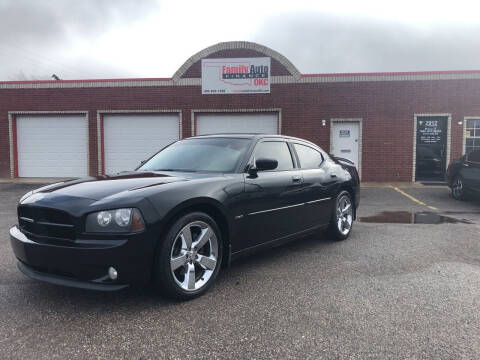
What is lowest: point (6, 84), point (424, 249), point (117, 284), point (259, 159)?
point (424, 249)

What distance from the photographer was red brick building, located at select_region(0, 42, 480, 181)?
46.7 feet

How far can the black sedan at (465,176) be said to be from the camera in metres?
9.50

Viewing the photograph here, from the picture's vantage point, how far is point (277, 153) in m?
4.70

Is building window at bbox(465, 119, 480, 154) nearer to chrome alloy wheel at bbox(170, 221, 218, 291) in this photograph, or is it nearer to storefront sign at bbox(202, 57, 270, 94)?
storefront sign at bbox(202, 57, 270, 94)

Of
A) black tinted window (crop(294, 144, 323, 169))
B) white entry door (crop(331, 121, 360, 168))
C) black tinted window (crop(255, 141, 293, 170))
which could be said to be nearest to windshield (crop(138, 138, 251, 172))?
black tinted window (crop(255, 141, 293, 170))

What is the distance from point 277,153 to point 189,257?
189cm

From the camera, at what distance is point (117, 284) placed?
2947 mm

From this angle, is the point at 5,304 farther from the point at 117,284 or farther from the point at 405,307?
the point at 405,307

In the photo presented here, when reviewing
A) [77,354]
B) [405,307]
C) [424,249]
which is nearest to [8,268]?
[77,354]

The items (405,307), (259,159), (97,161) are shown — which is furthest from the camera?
(97,161)

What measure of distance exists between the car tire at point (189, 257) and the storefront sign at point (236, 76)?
11947mm

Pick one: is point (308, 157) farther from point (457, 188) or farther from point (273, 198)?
point (457, 188)

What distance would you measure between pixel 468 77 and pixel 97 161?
14332 millimetres

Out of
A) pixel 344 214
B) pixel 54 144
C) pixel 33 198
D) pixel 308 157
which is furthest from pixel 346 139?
pixel 33 198
